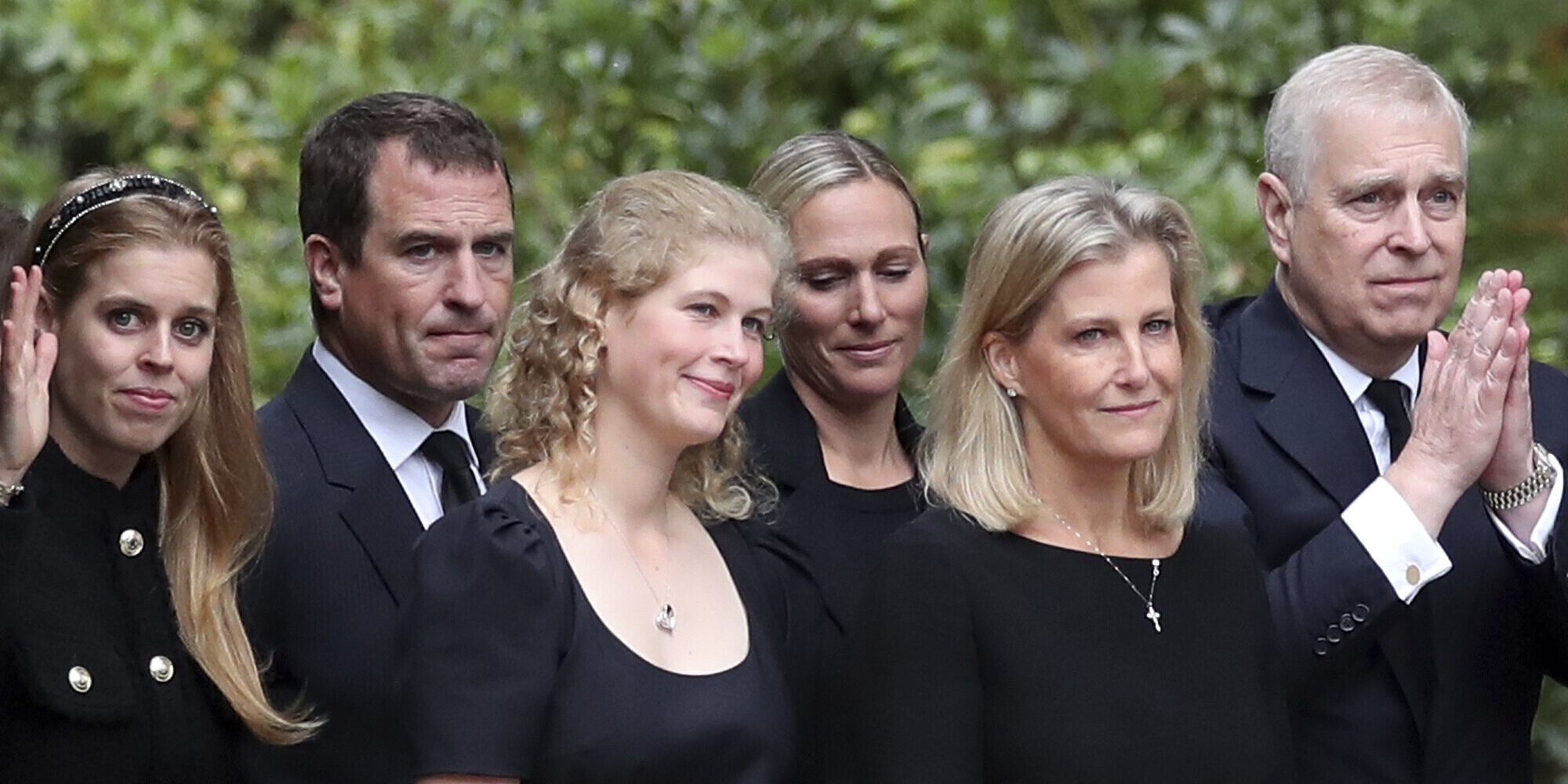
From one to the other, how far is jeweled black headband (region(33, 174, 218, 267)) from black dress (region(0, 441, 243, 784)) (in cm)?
26

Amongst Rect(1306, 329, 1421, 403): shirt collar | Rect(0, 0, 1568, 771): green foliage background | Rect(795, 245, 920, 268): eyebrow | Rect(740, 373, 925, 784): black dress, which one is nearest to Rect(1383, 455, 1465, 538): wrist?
Rect(1306, 329, 1421, 403): shirt collar

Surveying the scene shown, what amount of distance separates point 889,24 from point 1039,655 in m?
3.34

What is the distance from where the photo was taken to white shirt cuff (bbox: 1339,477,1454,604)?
312cm

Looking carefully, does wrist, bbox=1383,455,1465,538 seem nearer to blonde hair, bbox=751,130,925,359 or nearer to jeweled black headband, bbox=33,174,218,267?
blonde hair, bbox=751,130,925,359

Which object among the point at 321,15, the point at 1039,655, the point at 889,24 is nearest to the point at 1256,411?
the point at 1039,655

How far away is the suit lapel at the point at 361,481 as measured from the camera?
129 inches

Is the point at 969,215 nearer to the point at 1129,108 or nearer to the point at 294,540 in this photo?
the point at 1129,108

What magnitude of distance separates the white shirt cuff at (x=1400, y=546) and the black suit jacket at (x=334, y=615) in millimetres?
1310

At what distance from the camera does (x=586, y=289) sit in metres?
3.00

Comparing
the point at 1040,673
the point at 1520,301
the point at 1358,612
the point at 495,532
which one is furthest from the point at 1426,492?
the point at 495,532

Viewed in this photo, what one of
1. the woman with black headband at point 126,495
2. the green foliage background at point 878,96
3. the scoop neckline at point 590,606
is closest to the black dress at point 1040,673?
the scoop neckline at point 590,606

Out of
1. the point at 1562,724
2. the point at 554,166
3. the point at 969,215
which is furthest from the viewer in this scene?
the point at 554,166

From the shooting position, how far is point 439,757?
2.71 metres

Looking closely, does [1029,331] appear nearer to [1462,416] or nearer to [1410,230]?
[1462,416]
